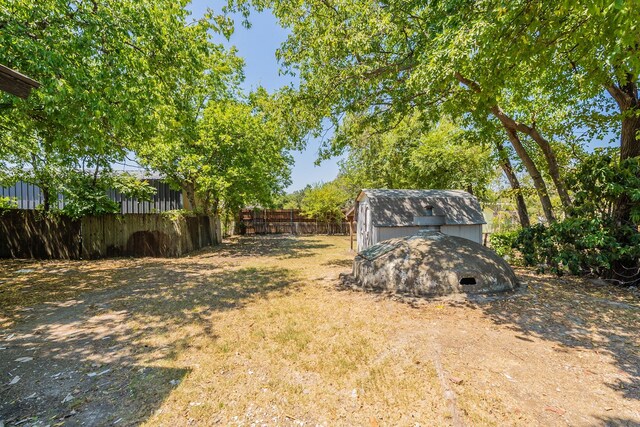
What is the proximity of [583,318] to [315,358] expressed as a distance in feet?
15.0

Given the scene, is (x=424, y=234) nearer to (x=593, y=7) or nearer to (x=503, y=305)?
(x=503, y=305)

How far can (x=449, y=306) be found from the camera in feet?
16.5

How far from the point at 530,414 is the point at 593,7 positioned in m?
3.96

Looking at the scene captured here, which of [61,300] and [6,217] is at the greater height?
[6,217]

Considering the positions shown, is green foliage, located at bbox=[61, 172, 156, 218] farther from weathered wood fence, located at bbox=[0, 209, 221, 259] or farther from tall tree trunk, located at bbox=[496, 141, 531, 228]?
tall tree trunk, located at bbox=[496, 141, 531, 228]

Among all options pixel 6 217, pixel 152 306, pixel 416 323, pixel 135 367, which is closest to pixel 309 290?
pixel 416 323

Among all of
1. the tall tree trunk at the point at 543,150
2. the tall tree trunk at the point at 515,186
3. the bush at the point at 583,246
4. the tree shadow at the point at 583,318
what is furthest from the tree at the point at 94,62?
the tall tree trunk at the point at 515,186

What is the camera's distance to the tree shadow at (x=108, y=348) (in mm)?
2500

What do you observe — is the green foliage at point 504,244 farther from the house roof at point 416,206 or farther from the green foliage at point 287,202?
the green foliage at point 287,202

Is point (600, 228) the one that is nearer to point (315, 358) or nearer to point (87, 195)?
point (315, 358)

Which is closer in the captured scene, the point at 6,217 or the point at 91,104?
the point at 91,104

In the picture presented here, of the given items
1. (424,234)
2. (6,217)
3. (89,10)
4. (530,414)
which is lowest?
(530,414)

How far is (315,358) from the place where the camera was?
333cm

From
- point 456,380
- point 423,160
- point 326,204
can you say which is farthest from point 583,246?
point 326,204
